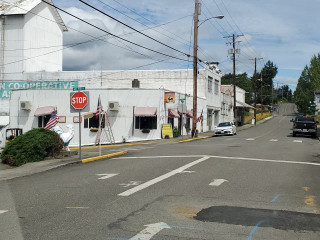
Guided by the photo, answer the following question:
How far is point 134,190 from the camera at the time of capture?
340 inches

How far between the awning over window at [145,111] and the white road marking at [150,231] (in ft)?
83.9

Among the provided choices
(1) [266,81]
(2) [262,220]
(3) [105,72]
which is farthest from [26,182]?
(1) [266,81]

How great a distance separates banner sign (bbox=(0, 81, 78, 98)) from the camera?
145 feet

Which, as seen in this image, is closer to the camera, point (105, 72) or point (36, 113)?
point (36, 113)

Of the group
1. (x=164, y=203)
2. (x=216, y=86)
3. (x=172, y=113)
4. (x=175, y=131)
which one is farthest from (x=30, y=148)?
(x=216, y=86)

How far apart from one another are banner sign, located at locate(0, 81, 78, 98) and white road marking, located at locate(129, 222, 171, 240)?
3983 centimetres

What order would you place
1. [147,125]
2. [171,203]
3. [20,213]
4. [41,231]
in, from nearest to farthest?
[41,231] < [20,213] < [171,203] < [147,125]

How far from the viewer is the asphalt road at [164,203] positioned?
5.48 m

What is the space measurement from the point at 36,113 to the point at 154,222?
2901 cm

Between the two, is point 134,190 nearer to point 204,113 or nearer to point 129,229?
point 129,229

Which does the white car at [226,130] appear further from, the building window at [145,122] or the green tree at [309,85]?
the green tree at [309,85]

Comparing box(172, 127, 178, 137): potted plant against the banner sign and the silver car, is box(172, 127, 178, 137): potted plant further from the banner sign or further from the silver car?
the banner sign

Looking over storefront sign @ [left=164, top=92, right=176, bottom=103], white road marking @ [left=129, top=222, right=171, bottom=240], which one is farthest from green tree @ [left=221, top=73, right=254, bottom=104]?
white road marking @ [left=129, top=222, right=171, bottom=240]

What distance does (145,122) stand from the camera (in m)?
32.7
